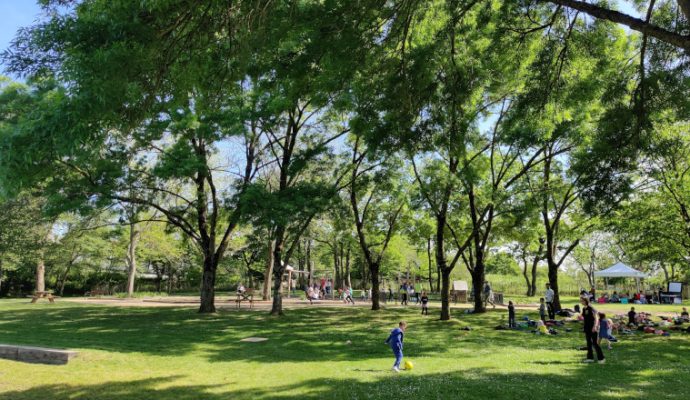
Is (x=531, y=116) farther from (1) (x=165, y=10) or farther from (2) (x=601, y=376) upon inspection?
(1) (x=165, y=10)

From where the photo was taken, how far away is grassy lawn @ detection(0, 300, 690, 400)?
8.44 metres

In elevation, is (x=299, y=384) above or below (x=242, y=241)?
below

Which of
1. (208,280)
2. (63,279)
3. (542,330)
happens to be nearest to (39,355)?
(208,280)

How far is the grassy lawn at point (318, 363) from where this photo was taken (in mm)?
8438

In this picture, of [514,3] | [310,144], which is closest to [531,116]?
[514,3]

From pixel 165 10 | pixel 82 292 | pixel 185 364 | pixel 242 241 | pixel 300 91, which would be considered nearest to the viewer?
pixel 165 10

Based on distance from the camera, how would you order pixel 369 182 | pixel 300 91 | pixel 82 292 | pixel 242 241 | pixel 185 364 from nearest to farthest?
pixel 300 91, pixel 185 364, pixel 369 182, pixel 242 241, pixel 82 292

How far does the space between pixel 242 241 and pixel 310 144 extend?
21.3 metres

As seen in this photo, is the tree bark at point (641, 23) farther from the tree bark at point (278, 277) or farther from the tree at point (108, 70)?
the tree bark at point (278, 277)

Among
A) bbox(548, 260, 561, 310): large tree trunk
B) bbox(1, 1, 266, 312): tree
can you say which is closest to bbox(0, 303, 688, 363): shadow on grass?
bbox(548, 260, 561, 310): large tree trunk

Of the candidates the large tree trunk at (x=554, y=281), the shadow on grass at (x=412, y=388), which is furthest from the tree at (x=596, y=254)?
the shadow on grass at (x=412, y=388)

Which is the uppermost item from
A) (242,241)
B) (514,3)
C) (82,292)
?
(514,3)

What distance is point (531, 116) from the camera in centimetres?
1010

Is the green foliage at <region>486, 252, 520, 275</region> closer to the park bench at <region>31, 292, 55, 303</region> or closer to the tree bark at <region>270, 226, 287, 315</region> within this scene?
the tree bark at <region>270, 226, 287, 315</region>
